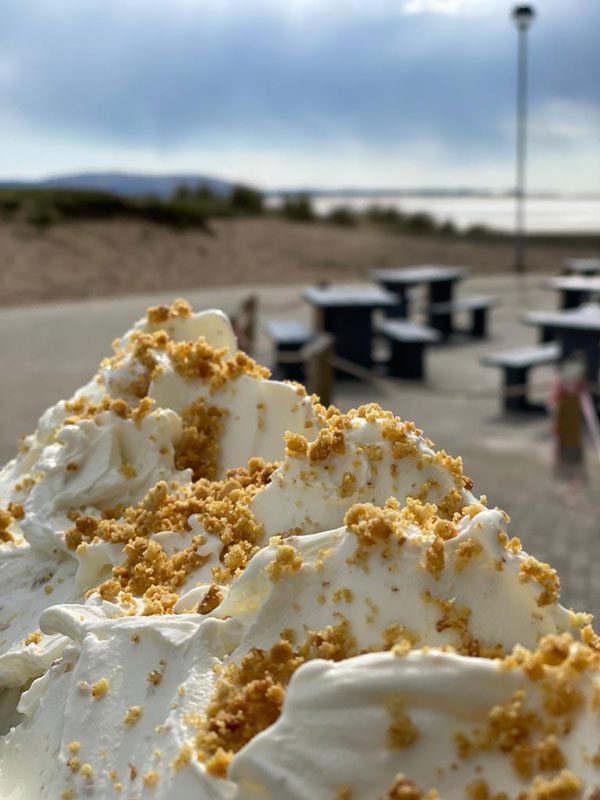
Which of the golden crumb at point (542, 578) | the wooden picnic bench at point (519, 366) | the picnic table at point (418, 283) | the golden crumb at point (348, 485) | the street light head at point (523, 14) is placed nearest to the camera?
the golden crumb at point (542, 578)

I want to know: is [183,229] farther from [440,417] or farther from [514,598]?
[514,598]

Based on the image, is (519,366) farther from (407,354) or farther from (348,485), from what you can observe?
(348,485)

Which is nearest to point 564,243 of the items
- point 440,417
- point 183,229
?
point 183,229

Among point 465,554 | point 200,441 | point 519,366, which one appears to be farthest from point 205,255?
point 465,554

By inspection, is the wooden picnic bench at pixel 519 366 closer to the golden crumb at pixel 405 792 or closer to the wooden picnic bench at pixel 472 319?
the wooden picnic bench at pixel 472 319

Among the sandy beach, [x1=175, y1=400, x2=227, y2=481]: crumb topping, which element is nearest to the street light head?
the sandy beach

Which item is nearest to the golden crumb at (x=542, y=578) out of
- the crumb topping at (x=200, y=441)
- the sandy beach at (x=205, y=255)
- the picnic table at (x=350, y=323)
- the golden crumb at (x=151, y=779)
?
the golden crumb at (x=151, y=779)
